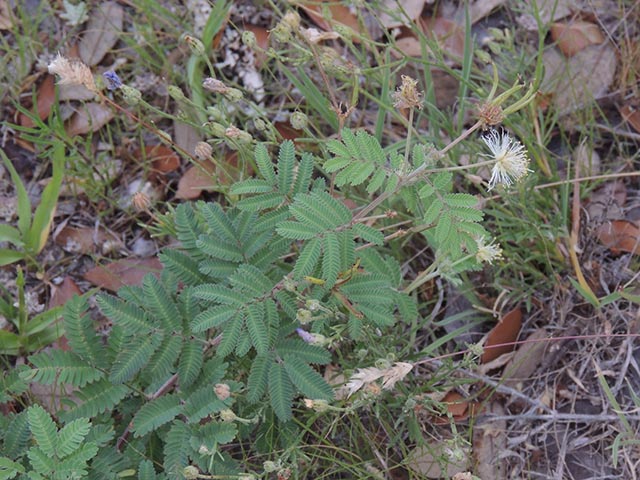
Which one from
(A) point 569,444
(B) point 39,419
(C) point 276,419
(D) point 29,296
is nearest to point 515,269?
(A) point 569,444

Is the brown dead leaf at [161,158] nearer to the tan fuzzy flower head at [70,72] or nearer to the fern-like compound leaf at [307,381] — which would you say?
the tan fuzzy flower head at [70,72]

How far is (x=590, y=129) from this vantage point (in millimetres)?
2648

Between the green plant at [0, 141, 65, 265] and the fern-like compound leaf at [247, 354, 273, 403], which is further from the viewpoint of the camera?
the green plant at [0, 141, 65, 265]

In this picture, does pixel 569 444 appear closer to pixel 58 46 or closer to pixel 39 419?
pixel 39 419

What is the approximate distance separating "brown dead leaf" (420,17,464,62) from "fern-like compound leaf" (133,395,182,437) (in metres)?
1.67

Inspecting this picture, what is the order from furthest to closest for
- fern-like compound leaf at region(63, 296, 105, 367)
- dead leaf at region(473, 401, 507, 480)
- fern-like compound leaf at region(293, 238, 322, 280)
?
dead leaf at region(473, 401, 507, 480)
fern-like compound leaf at region(63, 296, 105, 367)
fern-like compound leaf at region(293, 238, 322, 280)

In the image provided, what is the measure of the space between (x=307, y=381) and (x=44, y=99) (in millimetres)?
1701

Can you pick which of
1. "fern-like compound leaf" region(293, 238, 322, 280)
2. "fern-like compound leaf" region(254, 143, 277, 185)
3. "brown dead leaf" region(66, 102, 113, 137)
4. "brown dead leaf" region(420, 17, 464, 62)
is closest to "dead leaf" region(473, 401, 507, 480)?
"fern-like compound leaf" region(293, 238, 322, 280)

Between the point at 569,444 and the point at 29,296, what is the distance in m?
1.87

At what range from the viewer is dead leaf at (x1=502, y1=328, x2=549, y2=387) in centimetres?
239

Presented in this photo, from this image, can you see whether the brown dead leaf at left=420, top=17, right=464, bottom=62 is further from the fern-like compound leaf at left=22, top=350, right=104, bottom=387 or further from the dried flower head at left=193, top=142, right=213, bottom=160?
the fern-like compound leaf at left=22, top=350, right=104, bottom=387

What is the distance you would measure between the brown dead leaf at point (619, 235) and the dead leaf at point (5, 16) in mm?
2356

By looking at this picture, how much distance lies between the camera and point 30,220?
2672mm

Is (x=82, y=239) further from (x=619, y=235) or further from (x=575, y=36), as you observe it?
(x=575, y=36)
